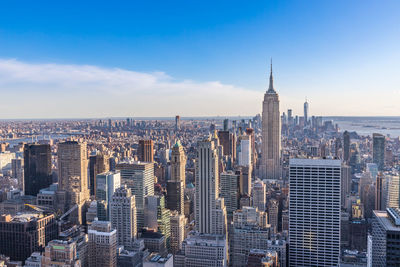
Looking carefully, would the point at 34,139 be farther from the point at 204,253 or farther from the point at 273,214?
the point at 273,214

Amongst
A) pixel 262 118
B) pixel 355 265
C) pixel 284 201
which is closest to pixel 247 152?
pixel 262 118

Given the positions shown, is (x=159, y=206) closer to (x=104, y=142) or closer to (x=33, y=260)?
(x=33, y=260)

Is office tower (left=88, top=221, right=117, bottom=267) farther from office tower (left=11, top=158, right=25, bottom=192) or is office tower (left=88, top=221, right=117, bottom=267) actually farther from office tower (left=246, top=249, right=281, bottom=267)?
office tower (left=11, top=158, right=25, bottom=192)

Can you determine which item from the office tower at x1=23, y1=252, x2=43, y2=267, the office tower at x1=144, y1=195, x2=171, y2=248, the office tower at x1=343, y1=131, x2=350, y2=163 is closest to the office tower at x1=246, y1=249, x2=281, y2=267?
the office tower at x1=144, y1=195, x2=171, y2=248

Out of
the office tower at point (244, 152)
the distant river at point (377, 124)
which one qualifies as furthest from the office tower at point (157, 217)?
the office tower at point (244, 152)

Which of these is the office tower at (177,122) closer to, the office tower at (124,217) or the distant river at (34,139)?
the distant river at (34,139)

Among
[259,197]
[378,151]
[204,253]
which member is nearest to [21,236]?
[204,253]
